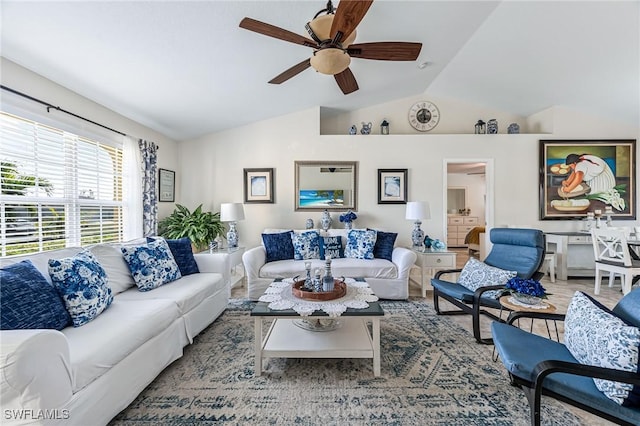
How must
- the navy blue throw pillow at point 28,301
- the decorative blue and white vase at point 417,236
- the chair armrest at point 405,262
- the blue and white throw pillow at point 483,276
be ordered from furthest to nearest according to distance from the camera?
the decorative blue and white vase at point 417,236 < the chair armrest at point 405,262 < the blue and white throw pillow at point 483,276 < the navy blue throw pillow at point 28,301

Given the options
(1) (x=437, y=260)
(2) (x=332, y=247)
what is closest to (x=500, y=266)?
(1) (x=437, y=260)

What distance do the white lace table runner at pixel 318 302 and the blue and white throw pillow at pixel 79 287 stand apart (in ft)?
3.54

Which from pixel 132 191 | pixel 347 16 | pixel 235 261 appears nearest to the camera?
pixel 347 16

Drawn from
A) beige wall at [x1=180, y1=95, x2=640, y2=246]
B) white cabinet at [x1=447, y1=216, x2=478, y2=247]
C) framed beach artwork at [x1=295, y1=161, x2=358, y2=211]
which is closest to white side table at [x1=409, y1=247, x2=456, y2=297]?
beige wall at [x1=180, y1=95, x2=640, y2=246]

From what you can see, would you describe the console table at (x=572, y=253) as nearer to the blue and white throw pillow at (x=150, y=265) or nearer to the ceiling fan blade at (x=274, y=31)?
the ceiling fan blade at (x=274, y=31)

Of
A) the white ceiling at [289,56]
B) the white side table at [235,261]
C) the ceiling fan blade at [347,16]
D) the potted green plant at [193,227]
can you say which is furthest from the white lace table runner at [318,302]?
the white ceiling at [289,56]

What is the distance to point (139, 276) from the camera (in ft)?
7.89

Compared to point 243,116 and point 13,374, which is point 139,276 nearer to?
point 13,374

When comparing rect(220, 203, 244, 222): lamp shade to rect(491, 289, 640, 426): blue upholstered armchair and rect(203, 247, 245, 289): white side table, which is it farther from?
rect(491, 289, 640, 426): blue upholstered armchair

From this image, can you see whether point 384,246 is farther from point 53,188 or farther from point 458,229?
point 458,229

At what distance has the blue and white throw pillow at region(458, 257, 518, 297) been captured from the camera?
2514mm

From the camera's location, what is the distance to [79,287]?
1728 mm

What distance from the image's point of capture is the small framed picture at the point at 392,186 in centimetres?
456

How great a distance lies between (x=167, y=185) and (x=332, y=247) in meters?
2.84
